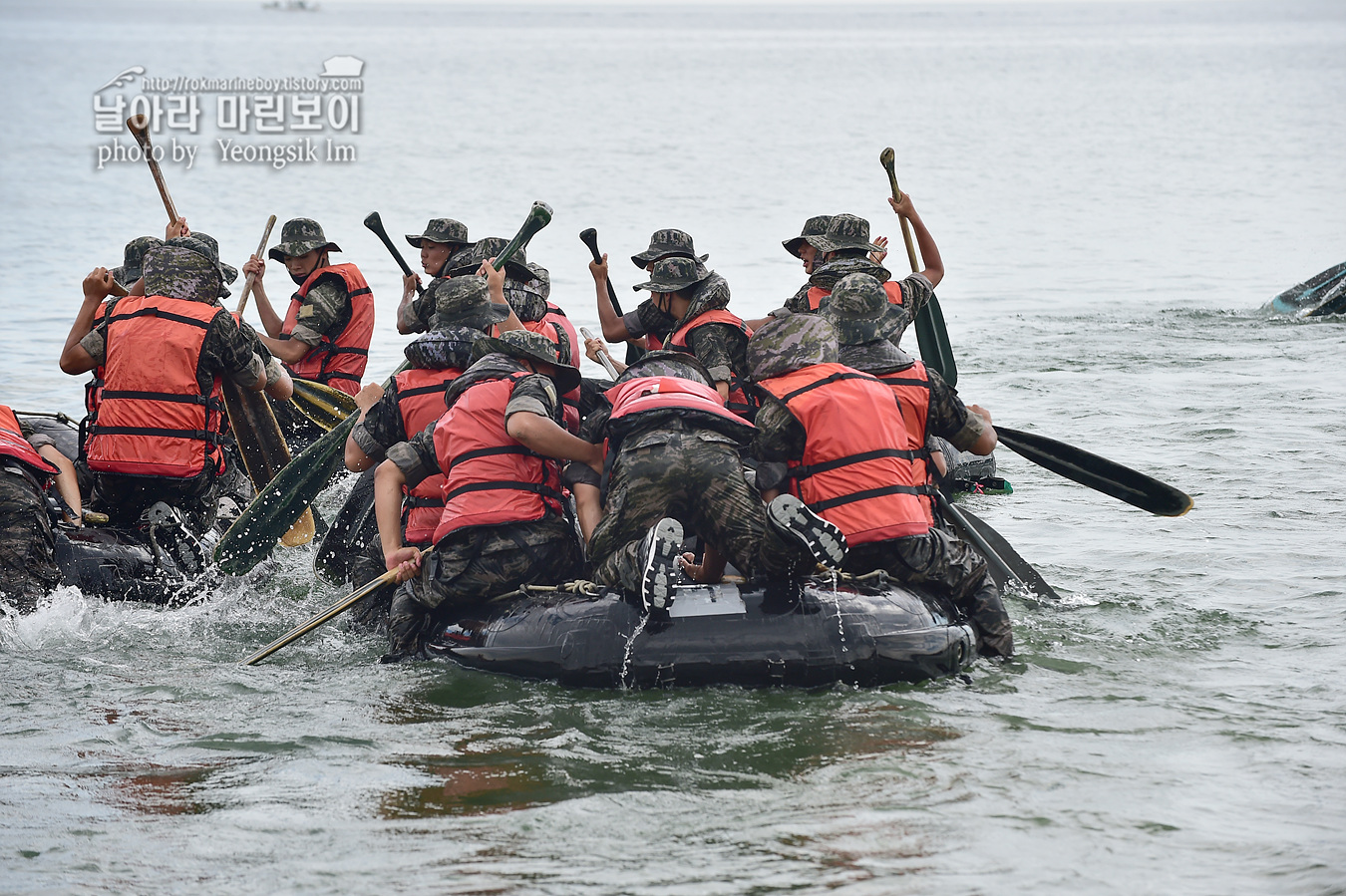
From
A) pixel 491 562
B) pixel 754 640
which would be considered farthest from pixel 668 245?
pixel 754 640

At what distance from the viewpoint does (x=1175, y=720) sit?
5.72 m

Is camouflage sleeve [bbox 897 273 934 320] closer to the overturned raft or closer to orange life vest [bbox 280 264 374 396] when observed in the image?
the overturned raft

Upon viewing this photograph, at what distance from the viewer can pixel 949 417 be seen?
6414mm

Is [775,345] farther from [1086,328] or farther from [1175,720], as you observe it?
[1086,328]

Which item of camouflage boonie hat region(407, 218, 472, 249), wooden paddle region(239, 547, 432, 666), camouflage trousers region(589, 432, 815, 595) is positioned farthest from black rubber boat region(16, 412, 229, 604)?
camouflage trousers region(589, 432, 815, 595)

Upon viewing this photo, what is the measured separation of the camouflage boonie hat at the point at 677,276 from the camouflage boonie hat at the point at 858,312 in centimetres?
123

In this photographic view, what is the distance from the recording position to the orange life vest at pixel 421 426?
262 inches

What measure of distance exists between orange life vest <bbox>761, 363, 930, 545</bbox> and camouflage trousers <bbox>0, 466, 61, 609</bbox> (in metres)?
3.44

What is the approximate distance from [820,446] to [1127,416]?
716 centimetres

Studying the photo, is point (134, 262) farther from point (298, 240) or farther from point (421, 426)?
point (421, 426)

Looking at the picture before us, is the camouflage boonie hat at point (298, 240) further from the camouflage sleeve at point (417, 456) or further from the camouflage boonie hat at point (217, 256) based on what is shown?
the camouflage sleeve at point (417, 456)

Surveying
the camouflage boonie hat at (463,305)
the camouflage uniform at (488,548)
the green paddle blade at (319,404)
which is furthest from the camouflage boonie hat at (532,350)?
the green paddle blade at (319,404)

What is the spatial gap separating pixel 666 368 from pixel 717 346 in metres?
1.05

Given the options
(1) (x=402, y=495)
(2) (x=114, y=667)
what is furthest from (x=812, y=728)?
(2) (x=114, y=667)
